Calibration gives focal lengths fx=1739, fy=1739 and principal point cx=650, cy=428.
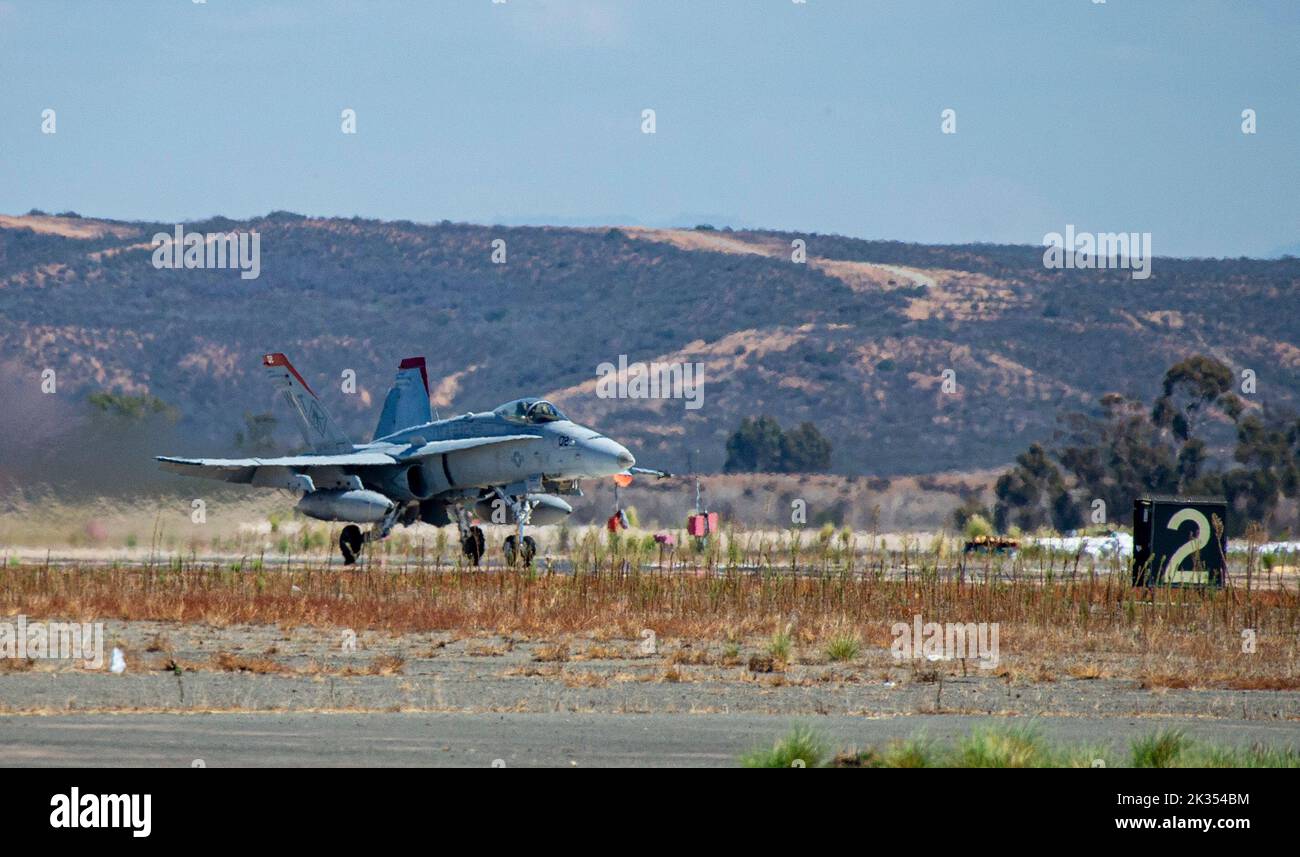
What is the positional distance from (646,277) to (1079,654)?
10052 cm

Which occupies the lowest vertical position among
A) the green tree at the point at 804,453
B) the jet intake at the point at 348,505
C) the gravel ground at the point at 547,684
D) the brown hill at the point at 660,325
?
the gravel ground at the point at 547,684

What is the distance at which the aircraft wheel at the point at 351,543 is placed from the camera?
34.3m

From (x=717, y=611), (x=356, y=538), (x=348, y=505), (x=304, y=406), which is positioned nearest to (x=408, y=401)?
(x=304, y=406)

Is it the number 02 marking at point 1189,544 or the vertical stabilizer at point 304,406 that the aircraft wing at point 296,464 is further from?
the number 02 marking at point 1189,544

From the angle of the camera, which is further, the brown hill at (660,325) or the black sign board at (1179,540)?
the brown hill at (660,325)

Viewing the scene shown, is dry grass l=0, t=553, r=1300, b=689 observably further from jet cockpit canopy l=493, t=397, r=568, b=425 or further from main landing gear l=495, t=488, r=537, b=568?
jet cockpit canopy l=493, t=397, r=568, b=425

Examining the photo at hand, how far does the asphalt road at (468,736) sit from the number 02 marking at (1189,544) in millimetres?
12830

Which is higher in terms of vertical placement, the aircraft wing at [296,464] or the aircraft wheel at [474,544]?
the aircraft wing at [296,464]

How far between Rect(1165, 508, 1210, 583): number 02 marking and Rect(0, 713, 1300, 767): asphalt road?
42.1ft

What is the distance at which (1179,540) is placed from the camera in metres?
27.3

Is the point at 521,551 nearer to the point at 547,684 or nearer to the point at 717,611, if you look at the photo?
the point at 717,611


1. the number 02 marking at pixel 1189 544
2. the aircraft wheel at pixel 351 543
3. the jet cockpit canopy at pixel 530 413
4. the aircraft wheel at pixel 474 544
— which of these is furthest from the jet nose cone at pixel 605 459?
the number 02 marking at pixel 1189 544

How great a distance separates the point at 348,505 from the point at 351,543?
4.90 ft
